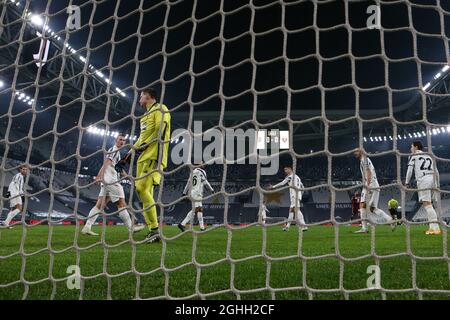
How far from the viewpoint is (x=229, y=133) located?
3.47 m

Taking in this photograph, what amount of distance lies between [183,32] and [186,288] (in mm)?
13065

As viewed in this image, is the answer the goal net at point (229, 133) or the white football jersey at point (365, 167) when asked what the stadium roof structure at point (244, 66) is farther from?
the white football jersey at point (365, 167)

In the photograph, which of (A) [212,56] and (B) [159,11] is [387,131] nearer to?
(A) [212,56]

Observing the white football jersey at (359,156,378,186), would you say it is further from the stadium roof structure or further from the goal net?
the stadium roof structure

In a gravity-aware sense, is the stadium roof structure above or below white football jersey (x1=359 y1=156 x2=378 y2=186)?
above

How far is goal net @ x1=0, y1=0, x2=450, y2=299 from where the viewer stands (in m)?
2.55

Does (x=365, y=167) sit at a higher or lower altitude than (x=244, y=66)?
lower

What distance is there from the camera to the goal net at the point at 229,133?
100 inches

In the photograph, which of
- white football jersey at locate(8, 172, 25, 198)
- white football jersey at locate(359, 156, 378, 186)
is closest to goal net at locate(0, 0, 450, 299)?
white football jersey at locate(8, 172, 25, 198)

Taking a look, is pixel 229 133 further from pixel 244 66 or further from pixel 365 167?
pixel 244 66

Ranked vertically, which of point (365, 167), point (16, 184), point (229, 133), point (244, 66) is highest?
point (244, 66)

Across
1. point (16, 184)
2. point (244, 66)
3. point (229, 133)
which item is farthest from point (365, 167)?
point (244, 66)

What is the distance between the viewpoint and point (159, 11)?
1255cm
